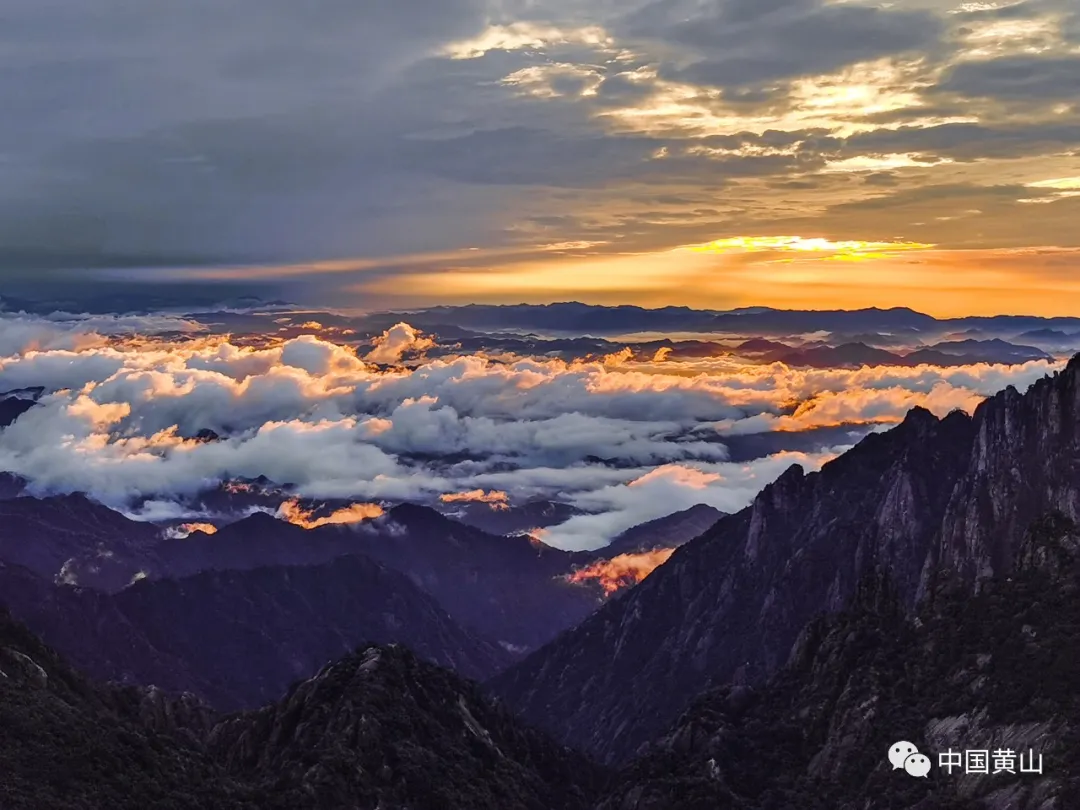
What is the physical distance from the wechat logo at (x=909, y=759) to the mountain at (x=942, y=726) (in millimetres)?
1054

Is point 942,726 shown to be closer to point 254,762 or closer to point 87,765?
point 254,762

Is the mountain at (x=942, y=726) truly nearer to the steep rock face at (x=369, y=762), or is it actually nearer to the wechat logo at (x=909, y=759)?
the wechat logo at (x=909, y=759)

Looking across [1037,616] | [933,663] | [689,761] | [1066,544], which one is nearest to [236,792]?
[689,761]

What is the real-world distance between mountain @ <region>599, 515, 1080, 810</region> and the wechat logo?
1054 millimetres

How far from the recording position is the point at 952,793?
506ft

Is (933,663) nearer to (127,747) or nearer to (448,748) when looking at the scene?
(448,748)

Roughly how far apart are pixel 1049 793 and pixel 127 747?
354 feet

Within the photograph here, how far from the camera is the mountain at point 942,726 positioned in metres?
152

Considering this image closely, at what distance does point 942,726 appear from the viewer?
169125mm

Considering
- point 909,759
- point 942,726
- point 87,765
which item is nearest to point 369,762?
point 87,765

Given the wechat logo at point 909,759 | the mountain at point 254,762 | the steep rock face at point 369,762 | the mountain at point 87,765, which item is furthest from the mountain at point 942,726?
the mountain at point 87,765

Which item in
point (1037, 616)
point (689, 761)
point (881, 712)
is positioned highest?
point (1037, 616)

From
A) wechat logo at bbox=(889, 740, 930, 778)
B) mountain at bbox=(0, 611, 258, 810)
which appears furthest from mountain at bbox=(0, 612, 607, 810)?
wechat logo at bbox=(889, 740, 930, 778)

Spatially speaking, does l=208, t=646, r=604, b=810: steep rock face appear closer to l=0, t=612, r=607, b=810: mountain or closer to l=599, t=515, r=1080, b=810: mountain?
l=0, t=612, r=607, b=810: mountain
